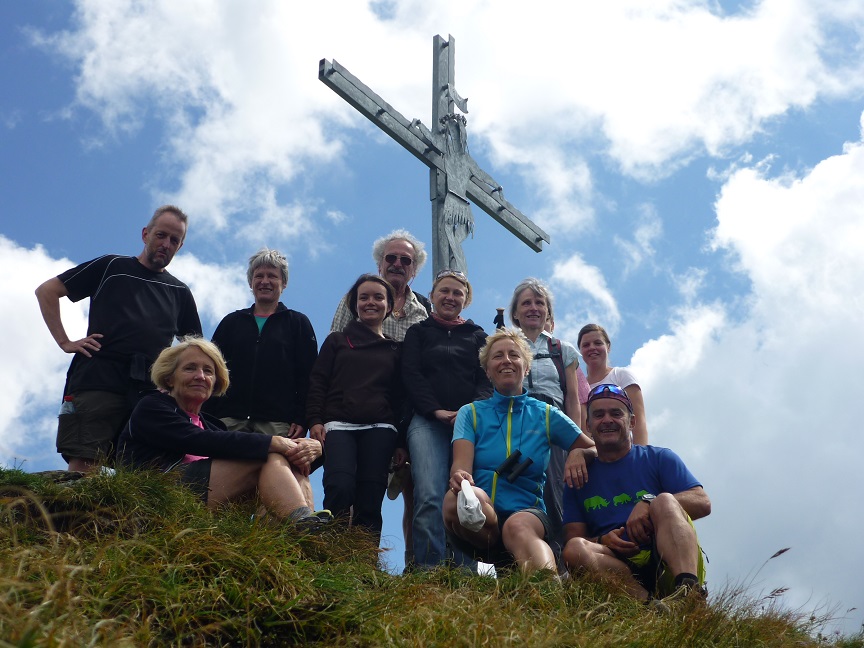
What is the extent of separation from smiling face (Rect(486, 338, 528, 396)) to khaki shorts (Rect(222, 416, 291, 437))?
149cm

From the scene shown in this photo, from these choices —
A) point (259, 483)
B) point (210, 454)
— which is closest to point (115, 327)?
point (210, 454)

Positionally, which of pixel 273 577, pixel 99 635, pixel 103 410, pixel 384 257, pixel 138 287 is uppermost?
pixel 384 257

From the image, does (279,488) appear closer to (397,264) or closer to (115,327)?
(115,327)

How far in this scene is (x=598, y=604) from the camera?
443 centimetres

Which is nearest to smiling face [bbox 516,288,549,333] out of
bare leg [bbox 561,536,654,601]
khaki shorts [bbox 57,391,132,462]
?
bare leg [bbox 561,536,654,601]

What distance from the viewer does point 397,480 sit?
257 inches

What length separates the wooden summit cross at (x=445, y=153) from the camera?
31.0 feet

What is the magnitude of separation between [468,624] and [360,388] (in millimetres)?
2833

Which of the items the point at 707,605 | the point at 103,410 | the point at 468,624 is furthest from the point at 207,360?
the point at 707,605

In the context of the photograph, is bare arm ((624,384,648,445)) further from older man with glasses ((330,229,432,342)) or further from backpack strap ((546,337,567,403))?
older man with glasses ((330,229,432,342))

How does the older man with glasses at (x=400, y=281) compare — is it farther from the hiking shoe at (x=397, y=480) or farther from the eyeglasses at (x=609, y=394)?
the eyeglasses at (x=609, y=394)

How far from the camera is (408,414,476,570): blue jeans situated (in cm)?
575

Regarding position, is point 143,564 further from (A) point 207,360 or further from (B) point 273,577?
(A) point 207,360


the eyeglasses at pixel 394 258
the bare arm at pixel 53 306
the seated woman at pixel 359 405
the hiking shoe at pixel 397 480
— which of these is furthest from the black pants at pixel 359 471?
the bare arm at pixel 53 306
